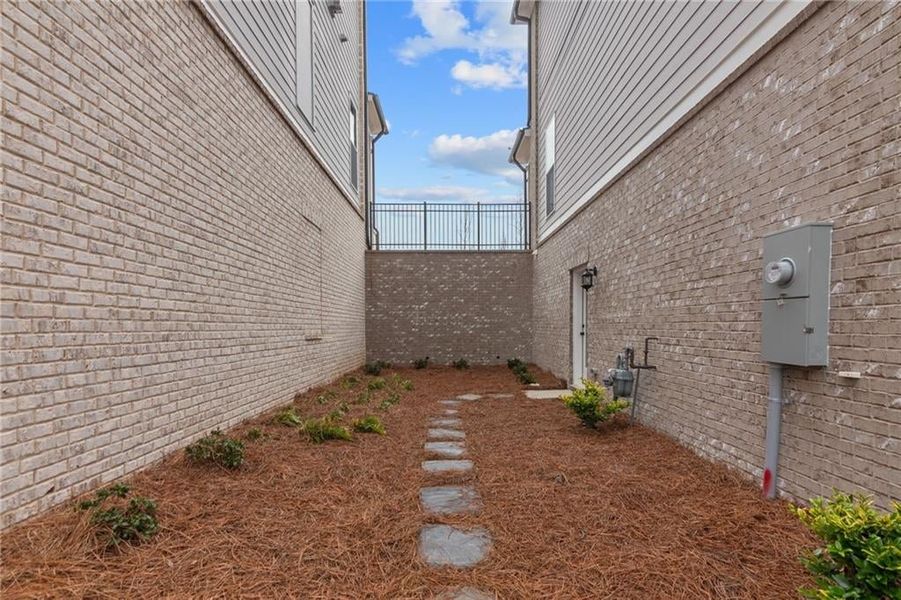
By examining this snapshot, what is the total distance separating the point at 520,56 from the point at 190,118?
475 inches

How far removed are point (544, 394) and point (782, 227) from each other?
5.55 meters

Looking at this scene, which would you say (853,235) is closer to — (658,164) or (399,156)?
(658,164)

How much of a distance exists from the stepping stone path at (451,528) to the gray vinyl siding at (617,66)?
12.5 ft

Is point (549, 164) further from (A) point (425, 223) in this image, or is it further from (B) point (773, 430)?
(B) point (773, 430)

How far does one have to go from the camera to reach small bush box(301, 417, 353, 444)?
4.70 meters

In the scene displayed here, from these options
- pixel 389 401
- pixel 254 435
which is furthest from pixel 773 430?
pixel 389 401

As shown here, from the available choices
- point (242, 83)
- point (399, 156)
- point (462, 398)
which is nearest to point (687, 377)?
point (462, 398)

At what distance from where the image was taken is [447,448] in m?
4.75

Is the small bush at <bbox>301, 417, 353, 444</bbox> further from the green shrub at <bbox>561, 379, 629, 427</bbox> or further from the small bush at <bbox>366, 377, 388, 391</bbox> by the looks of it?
the small bush at <bbox>366, 377, 388, 391</bbox>

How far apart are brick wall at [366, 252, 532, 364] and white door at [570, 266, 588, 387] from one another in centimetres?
429

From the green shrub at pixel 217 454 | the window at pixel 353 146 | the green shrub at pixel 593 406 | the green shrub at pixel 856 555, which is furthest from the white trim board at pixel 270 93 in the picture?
the green shrub at pixel 856 555

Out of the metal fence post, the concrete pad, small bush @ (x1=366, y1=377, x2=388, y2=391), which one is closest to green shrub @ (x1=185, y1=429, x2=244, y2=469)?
small bush @ (x1=366, y1=377, x2=388, y2=391)

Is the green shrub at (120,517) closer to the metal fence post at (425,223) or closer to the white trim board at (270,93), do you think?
the white trim board at (270,93)

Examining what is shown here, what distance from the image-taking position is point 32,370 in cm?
249
